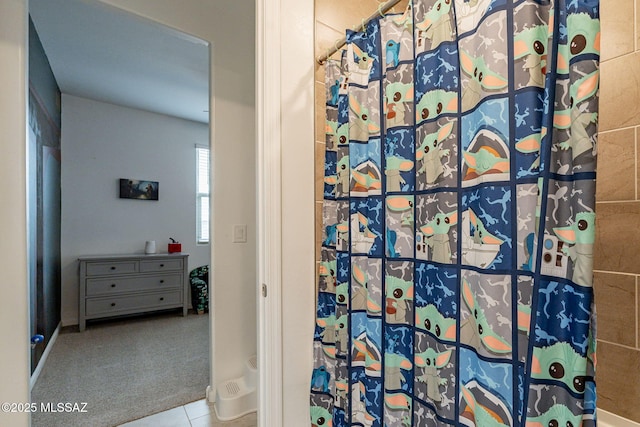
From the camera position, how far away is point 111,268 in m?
3.58

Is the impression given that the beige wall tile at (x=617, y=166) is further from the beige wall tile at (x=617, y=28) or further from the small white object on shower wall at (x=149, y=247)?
the small white object on shower wall at (x=149, y=247)

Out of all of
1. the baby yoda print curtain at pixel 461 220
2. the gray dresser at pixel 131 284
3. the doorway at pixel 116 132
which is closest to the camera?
the baby yoda print curtain at pixel 461 220

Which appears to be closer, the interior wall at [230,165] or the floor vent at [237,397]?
the floor vent at [237,397]

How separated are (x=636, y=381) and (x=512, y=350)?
2.61ft

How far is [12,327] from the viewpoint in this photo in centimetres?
115

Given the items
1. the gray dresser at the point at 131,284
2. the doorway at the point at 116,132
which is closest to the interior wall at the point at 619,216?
the doorway at the point at 116,132

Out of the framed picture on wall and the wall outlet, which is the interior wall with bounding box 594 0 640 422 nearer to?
the wall outlet

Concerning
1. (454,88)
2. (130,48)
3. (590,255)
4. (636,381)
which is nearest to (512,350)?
(590,255)

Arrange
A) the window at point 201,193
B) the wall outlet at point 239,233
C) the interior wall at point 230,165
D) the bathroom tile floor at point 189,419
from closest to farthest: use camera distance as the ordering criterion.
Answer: the bathroom tile floor at point 189,419, the interior wall at point 230,165, the wall outlet at point 239,233, the window at point 201,193

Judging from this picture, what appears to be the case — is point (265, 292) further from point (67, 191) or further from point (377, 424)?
point (67, 191)

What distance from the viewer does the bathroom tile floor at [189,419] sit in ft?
5.88

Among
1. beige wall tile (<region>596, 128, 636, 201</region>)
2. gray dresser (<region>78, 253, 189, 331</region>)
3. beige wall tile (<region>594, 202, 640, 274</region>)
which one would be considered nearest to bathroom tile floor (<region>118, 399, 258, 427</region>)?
beige wall tile (<region>594, 202, 640, 274</region>)

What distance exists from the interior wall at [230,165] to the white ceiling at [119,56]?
0.61 ft

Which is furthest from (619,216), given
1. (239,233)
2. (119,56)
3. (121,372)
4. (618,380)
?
(119,56)
